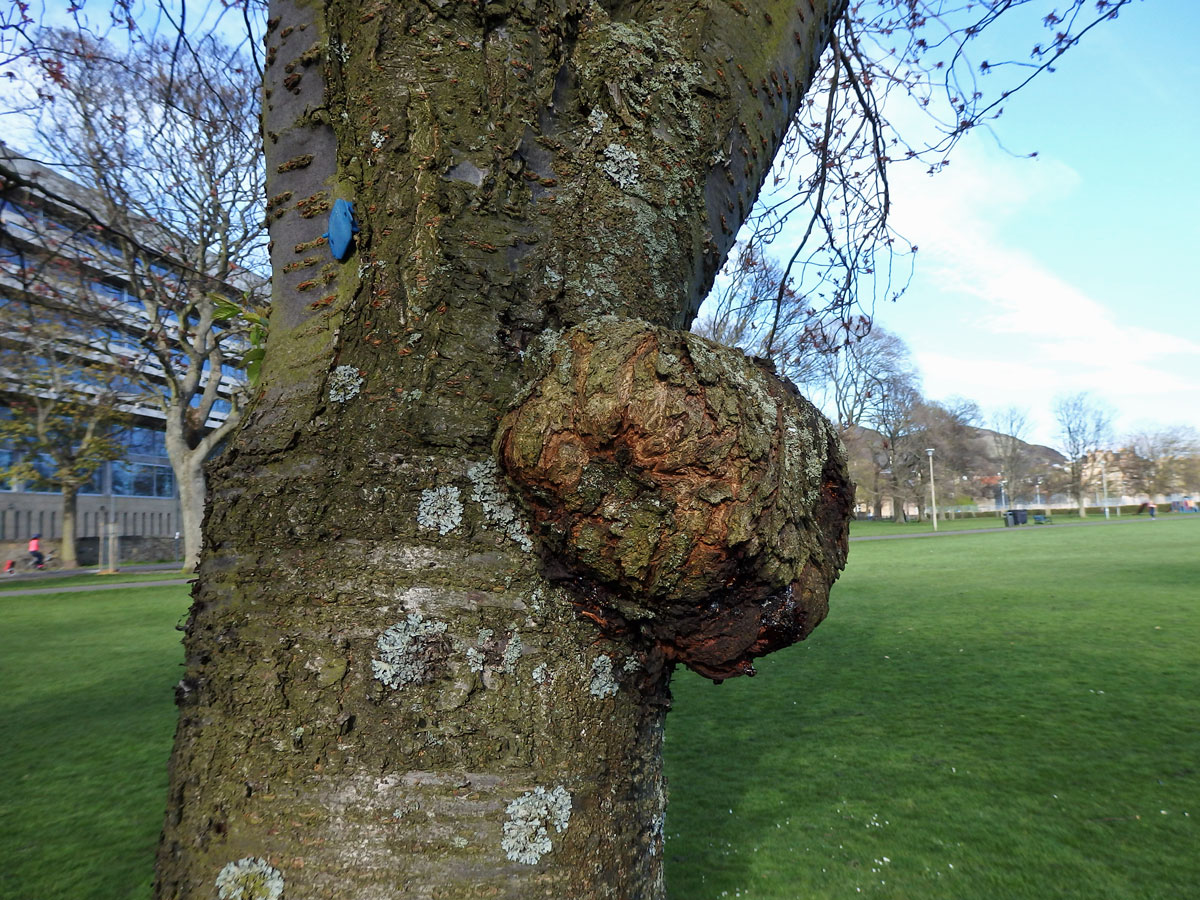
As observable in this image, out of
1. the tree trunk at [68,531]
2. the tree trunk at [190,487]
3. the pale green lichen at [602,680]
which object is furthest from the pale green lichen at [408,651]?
the tree trunk at [68,531]

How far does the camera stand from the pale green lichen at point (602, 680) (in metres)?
1.08

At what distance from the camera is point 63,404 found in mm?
19375

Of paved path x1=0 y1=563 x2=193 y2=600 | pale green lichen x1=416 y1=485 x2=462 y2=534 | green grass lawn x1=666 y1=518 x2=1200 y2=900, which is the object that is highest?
pale green lichen x1=416 y1=485 x2=462 y2=534

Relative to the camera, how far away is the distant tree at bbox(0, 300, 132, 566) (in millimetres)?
17141

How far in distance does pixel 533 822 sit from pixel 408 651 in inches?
11.4

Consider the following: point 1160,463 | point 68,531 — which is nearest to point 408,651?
point 68,531

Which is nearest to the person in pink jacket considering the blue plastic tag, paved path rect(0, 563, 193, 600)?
paved path rect(0, 563, 193, 600)

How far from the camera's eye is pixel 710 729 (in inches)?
186

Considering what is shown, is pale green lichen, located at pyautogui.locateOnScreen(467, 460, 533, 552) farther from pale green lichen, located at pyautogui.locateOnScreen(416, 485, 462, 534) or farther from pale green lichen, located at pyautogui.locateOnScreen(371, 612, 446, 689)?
pale green lichen, located at pyautogui.locateOnScreen(371, 612, 446, 689)

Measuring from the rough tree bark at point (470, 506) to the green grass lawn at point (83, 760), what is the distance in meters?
2.56

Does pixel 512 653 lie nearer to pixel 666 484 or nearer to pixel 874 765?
pixel 666 484

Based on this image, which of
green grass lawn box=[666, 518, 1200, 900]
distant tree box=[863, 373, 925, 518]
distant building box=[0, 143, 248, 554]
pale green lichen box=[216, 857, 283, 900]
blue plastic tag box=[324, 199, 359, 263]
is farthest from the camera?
distant tree box=[863, 373, 925, 518]

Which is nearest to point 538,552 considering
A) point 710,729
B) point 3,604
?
point 710,729

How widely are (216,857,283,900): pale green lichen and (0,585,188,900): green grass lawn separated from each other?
8.04ft
